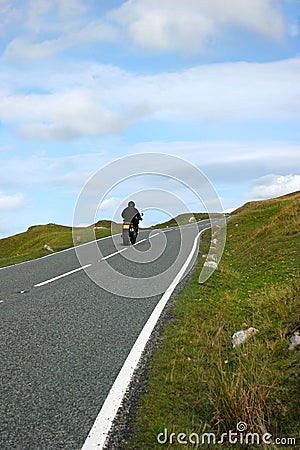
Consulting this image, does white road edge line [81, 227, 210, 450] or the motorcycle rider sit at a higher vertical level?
the motorcycle rider

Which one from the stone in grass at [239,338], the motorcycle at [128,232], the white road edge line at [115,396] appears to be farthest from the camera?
the motorcycle at [128,232]

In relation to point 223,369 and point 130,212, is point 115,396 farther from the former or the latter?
point 130,212

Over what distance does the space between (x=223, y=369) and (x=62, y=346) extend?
7.59ft

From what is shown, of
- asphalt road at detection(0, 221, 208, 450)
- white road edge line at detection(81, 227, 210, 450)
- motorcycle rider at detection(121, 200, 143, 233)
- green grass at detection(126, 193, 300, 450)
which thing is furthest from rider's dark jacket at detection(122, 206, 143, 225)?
white road edge line at detection(81, 227, 210, 450)

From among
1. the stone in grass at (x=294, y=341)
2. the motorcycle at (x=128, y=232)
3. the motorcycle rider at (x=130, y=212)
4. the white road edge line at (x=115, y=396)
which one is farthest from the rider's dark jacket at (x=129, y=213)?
the stone in grass at (x=294, y=341)

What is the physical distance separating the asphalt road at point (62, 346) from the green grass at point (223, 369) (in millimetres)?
588

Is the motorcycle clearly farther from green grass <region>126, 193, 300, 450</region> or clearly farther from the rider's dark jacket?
green grass <region>126, 193, 300, 450</region>

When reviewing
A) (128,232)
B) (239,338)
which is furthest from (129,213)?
(239,338)

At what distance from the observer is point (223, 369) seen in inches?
253

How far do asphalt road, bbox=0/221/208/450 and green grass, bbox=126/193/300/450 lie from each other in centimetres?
59

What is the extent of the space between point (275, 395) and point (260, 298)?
5.44 meters

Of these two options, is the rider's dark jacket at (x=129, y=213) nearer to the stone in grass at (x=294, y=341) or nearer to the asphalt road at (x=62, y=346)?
the asphalt road at (x=62, y=346)

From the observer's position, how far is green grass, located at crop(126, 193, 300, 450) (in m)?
4.84

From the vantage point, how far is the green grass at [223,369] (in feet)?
15.9
